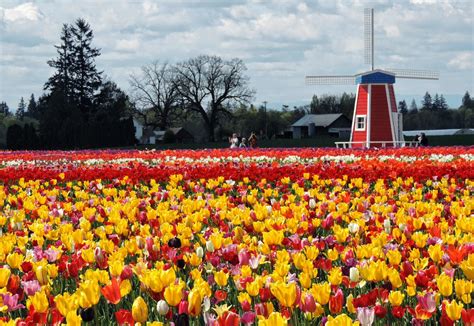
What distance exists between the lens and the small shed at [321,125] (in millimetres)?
109812

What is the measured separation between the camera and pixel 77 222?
7.12m

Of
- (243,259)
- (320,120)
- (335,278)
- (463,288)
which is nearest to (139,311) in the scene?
(335,278)

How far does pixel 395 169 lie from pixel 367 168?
1.54 ft

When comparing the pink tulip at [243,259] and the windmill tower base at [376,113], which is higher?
the windmill tower base at [376,113]

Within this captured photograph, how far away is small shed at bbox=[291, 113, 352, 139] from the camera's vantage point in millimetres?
109812

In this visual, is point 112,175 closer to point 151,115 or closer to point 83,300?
point 83,300

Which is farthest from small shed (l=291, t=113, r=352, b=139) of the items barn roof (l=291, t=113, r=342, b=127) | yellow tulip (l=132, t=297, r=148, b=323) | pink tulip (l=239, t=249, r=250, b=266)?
yellow tulip (l=132, t=297, r=148, b=323)

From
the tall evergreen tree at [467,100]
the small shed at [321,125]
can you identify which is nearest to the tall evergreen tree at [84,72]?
the small shed at [321,125]

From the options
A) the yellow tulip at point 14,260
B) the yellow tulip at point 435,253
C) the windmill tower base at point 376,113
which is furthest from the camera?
the windmill tower base at point 376,113

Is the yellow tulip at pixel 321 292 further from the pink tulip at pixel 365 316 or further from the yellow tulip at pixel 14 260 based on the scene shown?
the yellow tulip at pixel 14 260

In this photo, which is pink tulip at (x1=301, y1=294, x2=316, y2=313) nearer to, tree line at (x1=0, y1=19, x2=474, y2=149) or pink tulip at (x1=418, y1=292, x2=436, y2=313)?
pink tulip at (x1=418, y1=292, x2=436, y2=313)

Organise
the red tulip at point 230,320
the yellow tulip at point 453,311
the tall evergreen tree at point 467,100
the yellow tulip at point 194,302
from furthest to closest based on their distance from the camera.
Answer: the tall evergreen tree at point 467,100 < the yellow tulip at point 194,302 < the yellow tulip at point 453,311 < the red tulip at point 230,320

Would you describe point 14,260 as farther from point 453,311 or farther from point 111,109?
point 111,109

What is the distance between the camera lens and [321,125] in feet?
365
